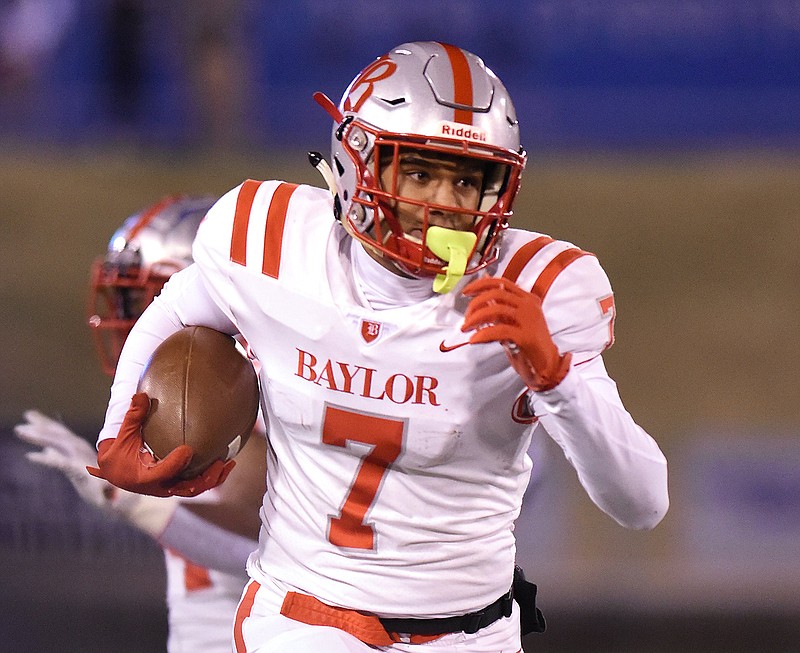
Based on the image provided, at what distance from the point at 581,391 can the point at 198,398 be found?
632 millimetres

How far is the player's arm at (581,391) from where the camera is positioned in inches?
70.1

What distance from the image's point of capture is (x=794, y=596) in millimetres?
4223

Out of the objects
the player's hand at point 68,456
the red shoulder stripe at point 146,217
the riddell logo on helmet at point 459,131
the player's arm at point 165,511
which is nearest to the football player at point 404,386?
the riddell logo on helmet at point 459,131

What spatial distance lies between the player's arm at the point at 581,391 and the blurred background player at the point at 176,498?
2.54 ft

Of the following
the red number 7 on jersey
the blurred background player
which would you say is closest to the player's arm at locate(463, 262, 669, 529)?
the red number 7 on jersey

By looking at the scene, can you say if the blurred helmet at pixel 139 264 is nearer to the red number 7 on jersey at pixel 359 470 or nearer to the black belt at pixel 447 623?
the red number 7 on jersey at pixel 359 470

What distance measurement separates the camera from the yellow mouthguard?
1.90m

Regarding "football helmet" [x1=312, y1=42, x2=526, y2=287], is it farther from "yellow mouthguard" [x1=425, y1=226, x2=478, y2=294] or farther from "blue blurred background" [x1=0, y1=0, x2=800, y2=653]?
"blue blurred background" [x1=0, y1=0, x2=800, y2=653]

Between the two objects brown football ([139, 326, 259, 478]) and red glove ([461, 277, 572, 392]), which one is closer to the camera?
red glove ([461, 277, 572, 392])

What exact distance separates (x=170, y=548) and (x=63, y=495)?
1436 millimetres

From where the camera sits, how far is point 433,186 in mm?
1982

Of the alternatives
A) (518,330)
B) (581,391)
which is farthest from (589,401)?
(518,330)

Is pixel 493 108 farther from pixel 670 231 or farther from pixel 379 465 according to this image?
pixel 670 231

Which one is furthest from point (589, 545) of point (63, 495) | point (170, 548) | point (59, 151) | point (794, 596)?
point (59, 151)
